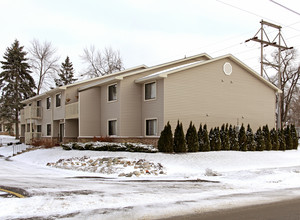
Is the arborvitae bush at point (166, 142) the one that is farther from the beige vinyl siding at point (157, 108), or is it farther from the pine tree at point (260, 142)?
the pine tree at point (260, 142)

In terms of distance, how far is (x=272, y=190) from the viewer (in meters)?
10.6

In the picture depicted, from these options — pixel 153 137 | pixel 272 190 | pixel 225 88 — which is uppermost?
pixel 225 88

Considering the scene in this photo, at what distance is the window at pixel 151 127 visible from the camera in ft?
71.4

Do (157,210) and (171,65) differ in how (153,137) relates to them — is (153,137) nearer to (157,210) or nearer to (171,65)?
(171,65)

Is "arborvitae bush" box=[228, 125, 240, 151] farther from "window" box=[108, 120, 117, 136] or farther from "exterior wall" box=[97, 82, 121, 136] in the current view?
"window" box=[108, 120, 117, 136]

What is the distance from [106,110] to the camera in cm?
2464

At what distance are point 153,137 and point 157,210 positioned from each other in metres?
13.6

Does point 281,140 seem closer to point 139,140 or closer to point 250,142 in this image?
point 250,142

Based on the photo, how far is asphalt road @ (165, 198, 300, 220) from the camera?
6.58m

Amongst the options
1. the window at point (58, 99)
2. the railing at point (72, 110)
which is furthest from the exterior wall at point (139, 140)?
the window at point (58, 99)

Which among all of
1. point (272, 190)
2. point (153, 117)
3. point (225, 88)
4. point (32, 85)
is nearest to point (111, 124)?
point (153, 117)

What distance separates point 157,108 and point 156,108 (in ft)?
0.42

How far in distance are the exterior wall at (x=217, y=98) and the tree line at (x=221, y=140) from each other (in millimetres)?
2124

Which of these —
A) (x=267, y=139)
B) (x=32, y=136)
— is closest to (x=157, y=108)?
(x=267, y=139)
